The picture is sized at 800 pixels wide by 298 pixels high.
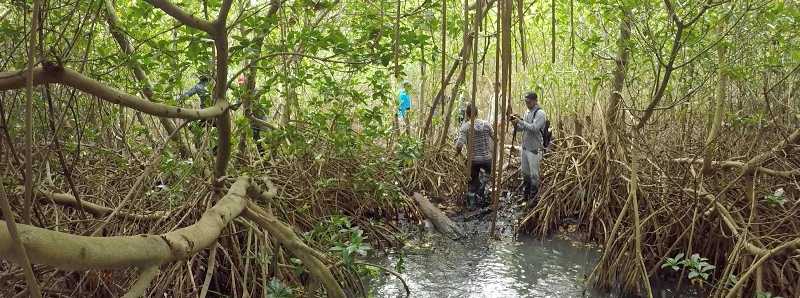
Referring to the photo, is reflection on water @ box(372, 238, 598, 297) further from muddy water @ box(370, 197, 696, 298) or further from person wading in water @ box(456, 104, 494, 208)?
person wading in water @ box(456, 104, 494, 208)

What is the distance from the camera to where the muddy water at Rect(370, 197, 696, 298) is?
4574 millimetres

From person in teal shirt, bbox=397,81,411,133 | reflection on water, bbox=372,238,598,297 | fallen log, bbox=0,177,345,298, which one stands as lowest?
reflection on water, bbox=372,238,598,297

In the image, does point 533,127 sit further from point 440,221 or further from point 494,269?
point 494,269

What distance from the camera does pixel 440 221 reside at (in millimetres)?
6273

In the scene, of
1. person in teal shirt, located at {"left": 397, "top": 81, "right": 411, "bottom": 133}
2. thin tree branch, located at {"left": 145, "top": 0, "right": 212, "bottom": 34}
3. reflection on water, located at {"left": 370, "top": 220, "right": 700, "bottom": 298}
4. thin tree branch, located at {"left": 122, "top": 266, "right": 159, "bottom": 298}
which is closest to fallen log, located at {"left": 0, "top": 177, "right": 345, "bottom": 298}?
thin tree branch, located at {"left": 122, "top": 266, "right": 159, "bottom": 298}

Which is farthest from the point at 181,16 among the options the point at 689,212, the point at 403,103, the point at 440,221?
the point at 403,103

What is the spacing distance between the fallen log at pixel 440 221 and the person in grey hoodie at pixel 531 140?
109 cm

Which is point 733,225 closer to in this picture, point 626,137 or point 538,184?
point 626,137

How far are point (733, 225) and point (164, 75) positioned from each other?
3.48 metres

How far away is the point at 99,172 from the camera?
3.92m

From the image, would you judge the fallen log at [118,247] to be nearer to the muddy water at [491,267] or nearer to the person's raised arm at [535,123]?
the muddy water at [491,267]

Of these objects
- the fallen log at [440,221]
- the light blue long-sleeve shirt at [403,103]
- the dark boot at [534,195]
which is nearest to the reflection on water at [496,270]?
the fallen log at [440,221]

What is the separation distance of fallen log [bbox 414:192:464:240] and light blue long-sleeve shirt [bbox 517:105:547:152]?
121 cm

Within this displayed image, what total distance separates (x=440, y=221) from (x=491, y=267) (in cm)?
118
